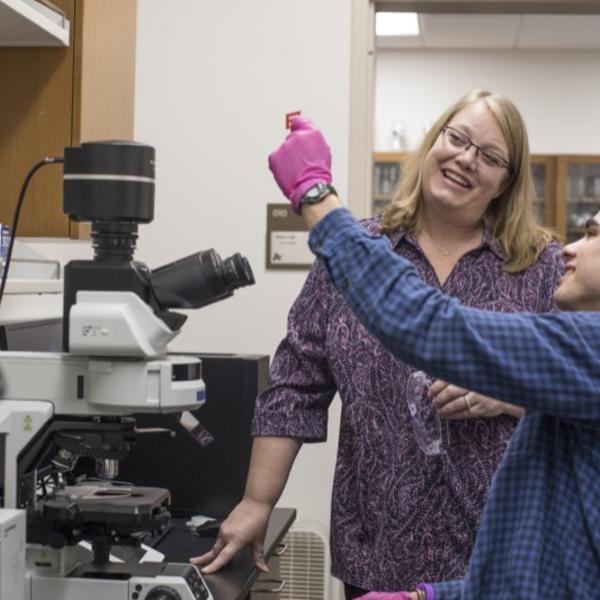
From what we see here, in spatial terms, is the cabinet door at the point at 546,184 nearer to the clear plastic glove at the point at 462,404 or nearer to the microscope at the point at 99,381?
the clear plastic glove at the point at 462,404

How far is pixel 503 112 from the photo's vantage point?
1793 mm

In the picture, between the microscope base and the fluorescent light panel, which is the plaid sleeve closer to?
the microscope base

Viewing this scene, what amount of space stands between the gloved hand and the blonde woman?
1.85ft

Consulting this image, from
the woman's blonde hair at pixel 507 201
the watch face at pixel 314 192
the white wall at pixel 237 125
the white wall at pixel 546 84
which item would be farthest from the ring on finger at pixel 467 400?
the white wall at pixel 546 84

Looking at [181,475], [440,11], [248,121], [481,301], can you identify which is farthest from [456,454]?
[440,11]

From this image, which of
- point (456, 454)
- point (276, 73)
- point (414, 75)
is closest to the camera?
point (456, 454)

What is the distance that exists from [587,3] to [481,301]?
1641 mm

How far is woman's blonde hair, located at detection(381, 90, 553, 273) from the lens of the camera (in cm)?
180

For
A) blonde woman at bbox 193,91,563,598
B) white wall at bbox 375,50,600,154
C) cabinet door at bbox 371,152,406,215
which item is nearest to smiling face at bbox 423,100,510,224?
blonde woman at bbox 193,91,563,598

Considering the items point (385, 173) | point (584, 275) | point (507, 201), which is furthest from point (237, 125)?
point (385, 173)

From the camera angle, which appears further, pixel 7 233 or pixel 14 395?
pixel 7 233

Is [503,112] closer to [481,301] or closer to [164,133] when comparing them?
[481,301]

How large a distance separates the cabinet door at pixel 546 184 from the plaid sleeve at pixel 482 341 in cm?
566

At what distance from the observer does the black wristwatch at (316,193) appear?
1.16m
